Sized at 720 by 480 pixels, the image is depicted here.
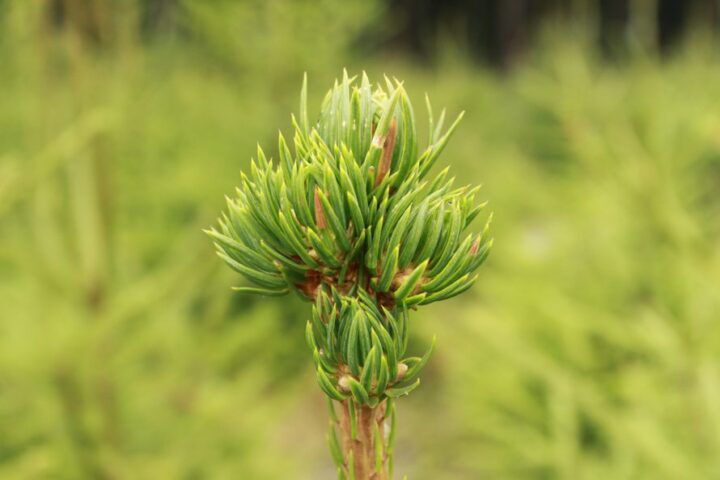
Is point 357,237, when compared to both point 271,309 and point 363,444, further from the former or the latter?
point 271,309

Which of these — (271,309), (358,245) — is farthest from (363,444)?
(271,309)

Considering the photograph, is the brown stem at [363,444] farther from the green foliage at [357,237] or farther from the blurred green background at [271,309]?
the blurred green background at [271,309]

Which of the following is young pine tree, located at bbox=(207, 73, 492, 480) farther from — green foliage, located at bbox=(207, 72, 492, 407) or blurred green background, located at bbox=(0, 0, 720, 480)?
blurred green background, located at bbox=(0, 0, 720, 480)

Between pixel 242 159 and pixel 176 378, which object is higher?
pixel 242 159

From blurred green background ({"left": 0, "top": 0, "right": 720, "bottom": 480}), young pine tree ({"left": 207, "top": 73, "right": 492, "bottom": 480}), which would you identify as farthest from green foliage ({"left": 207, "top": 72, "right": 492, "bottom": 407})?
blurred green background ({"left": 0, "top": 0, "right": 720, "bottom": 480})

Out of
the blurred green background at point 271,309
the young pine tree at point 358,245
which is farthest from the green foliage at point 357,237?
the blurred green background at point 271,309

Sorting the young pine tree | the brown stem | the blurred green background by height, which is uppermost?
the blurred green background

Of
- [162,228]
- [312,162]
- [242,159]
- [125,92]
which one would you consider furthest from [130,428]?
[242,159]

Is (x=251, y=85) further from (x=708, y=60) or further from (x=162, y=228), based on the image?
(x=708, y=60)
